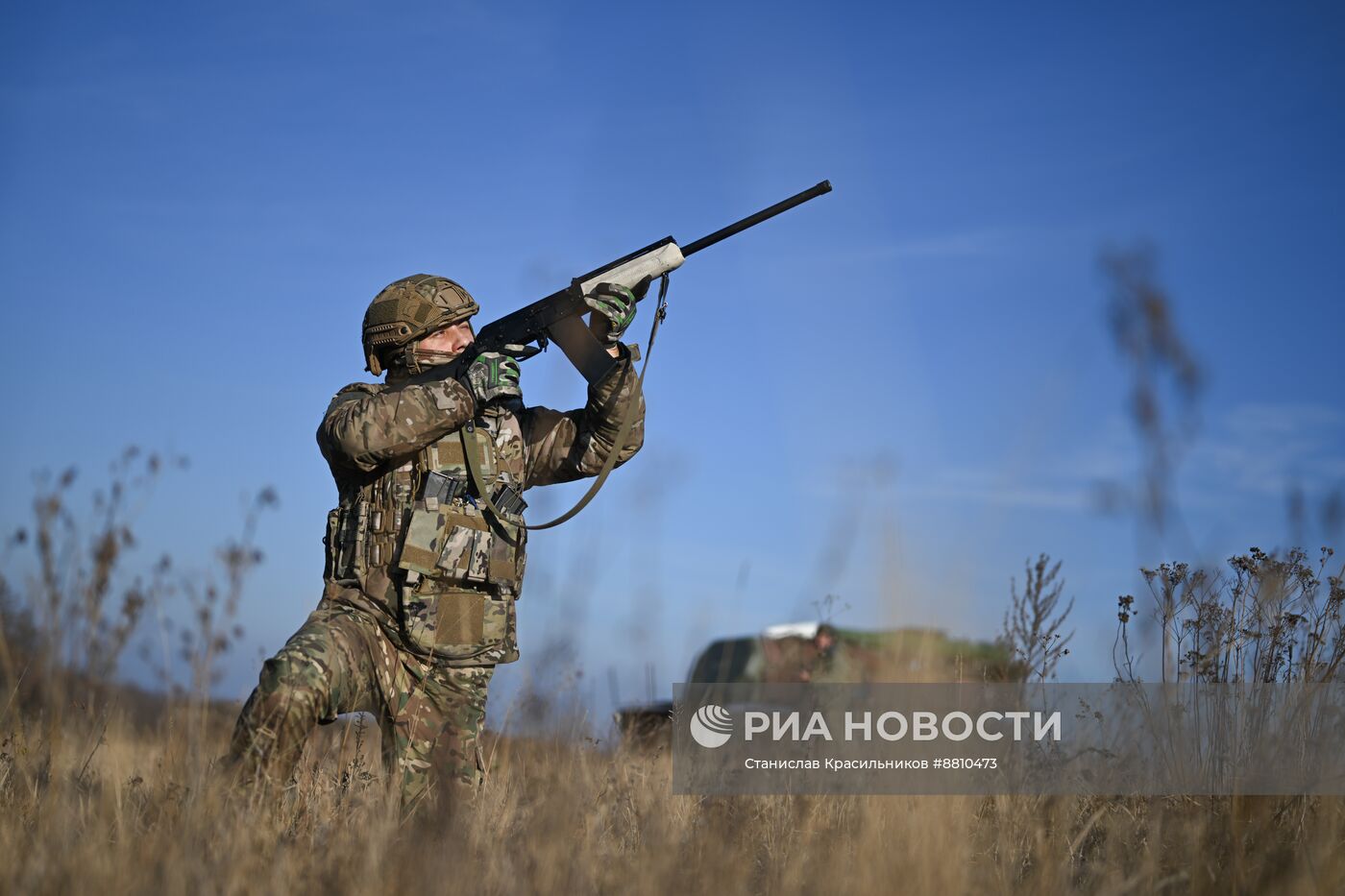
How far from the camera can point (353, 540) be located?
4605mm

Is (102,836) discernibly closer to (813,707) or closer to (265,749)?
(265,749)

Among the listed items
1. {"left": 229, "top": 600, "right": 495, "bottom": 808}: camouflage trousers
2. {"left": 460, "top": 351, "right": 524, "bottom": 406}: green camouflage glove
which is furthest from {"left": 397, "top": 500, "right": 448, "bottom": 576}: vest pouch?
{"left": 460, "top": 351, "right": 524, "bottom": 406}: green camouflage glove

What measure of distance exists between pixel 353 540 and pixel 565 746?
51.5 inches

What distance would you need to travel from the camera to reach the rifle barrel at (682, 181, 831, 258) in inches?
217

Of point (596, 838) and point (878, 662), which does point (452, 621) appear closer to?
point (596, 838)

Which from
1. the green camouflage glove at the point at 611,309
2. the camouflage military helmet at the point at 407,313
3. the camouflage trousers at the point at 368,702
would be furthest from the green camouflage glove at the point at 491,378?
the camouflage trousers at the point at 368,702

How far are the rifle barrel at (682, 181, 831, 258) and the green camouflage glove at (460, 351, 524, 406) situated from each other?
124 centimetres

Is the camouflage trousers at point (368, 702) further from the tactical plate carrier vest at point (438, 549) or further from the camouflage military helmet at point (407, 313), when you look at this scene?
the camouflage military helmet at point (407, 313)

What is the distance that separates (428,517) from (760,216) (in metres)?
2.26

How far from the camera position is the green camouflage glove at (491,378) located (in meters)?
4.62

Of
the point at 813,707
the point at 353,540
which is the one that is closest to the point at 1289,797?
the point at 813,707

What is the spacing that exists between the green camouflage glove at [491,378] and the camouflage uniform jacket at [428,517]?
0.20 feet

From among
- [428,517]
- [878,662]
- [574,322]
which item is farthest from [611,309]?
[878,662]

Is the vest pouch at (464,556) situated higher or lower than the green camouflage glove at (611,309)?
lower
